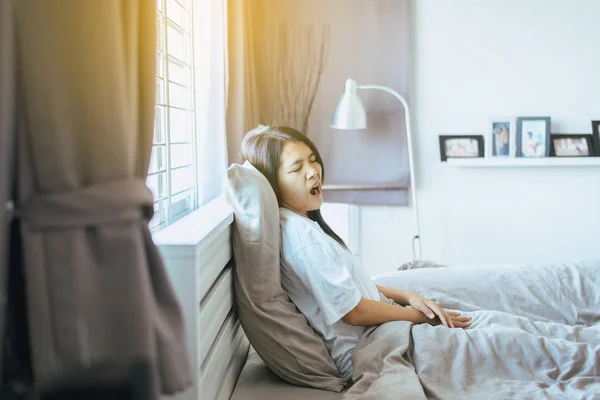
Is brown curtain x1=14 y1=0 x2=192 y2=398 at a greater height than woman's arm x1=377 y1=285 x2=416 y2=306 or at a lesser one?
greater

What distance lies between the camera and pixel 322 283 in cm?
162

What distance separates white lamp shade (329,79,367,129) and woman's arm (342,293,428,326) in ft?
4.69

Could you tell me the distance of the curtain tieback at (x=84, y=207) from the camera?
2.49ft

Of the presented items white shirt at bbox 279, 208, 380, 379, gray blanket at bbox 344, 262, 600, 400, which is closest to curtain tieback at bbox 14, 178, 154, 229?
gray blanket at bbox 344, 262, 600, 400

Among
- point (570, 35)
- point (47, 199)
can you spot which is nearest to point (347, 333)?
point (47, 199)

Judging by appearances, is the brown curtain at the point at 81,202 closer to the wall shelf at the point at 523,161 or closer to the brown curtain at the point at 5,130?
the brown curtain at the point at 5,130

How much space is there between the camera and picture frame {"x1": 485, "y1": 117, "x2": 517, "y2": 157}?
3336 millimetres

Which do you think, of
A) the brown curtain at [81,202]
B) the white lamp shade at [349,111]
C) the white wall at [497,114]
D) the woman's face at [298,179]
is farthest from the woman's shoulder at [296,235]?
the white wall at [497,114]

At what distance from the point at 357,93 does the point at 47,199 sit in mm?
2679

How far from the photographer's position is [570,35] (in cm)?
332

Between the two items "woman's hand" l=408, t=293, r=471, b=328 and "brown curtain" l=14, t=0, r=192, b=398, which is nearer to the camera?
"brown curtain" l=14, t=0, r=192, b=398

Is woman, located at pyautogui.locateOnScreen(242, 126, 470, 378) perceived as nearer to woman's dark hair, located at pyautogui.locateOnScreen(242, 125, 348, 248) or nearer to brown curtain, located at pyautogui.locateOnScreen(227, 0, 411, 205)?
woman's dark hair, located at pyautogui.locateOnScreen(242, 125, 348, 248)

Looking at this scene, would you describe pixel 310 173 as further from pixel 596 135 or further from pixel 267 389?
pixel 596 135

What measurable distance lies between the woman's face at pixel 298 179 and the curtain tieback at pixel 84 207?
39.7 inches
